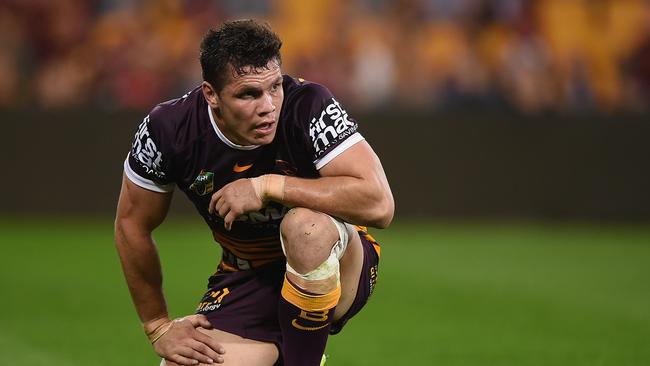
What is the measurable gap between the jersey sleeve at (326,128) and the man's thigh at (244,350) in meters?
0.89

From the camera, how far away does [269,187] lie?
457 cm

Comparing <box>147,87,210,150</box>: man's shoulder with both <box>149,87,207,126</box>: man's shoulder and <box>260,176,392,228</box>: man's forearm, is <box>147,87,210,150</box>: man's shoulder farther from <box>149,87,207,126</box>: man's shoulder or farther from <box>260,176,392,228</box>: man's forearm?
<box>260,176,392,228</box>: man's forearm

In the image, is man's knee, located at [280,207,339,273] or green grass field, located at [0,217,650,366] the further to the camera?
green grass field, located at [0,217,650,366]

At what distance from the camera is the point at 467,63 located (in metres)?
13.3

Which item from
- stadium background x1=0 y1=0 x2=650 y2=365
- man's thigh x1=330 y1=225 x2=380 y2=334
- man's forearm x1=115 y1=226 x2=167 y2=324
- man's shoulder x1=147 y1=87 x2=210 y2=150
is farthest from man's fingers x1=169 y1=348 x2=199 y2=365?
stadium background x1=0 y1=0 x2=650 y2=365

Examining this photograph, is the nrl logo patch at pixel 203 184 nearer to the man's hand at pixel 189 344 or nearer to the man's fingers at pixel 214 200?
the man's fingers at pixel 214 200

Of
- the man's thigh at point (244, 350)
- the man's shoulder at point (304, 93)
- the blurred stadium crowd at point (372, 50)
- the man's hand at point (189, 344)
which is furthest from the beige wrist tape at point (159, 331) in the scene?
the blurred stadium crowd at point (372, 50)

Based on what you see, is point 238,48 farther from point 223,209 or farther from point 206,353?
point 206,353

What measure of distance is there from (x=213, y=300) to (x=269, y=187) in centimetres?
84

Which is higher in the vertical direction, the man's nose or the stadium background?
the man's nose

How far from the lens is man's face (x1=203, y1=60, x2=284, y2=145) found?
453 centimetres

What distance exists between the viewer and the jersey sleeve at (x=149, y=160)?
479cm

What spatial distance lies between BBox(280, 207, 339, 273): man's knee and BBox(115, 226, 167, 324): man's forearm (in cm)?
79

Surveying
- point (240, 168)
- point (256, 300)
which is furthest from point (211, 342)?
point (240, 168)
